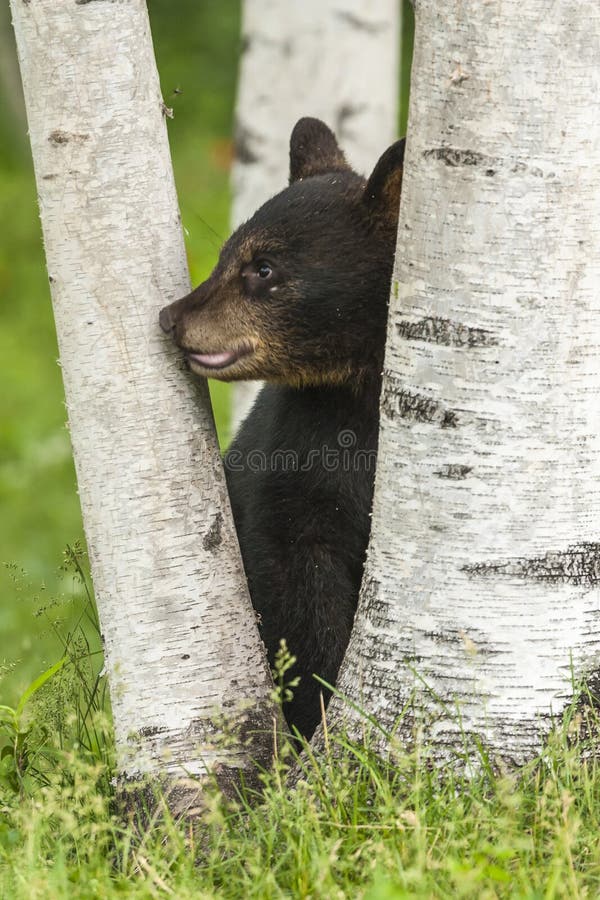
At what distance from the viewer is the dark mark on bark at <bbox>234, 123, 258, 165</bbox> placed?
6355 millimetres

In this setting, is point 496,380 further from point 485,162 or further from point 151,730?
point 151,730

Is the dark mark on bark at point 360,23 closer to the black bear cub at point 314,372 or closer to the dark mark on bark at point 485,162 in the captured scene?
the black bear cub at point 314,372

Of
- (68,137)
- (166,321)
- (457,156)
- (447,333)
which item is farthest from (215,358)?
(457,156)

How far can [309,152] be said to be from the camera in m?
4.14

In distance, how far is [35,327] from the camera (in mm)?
11367

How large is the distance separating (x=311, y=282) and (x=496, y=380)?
114 centimetres

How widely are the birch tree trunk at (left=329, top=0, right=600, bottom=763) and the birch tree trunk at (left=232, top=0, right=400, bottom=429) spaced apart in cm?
355

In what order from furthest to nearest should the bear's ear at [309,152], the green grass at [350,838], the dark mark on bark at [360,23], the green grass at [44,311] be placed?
the green grass at [44,311]
the dark mark on bark at [360,23]
the bear's ear at [309,152]
the green grass at [350,838]

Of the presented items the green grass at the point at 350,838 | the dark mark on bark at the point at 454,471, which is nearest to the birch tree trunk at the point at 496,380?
the dark mark on bark at the point at 454,471

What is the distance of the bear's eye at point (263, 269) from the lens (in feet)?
12.0

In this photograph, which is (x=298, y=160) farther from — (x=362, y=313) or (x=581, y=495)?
(x=581, y=495)

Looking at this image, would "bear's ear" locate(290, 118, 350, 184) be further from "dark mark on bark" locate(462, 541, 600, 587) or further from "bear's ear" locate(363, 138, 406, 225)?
"dark mark on bark" locate(462, 541, 600, 587)

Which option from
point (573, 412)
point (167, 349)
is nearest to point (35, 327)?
point (167, 349)

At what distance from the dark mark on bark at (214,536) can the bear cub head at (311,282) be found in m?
0.60
